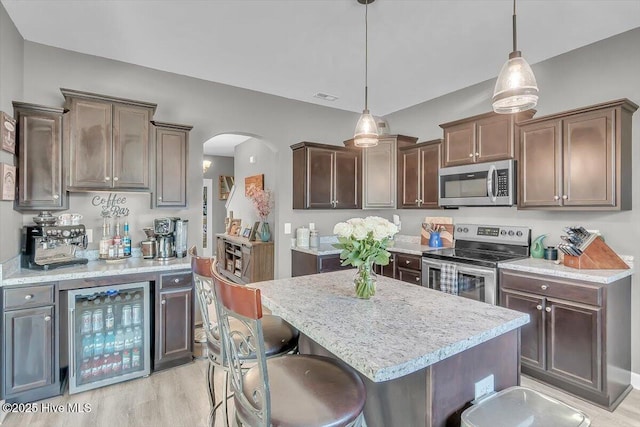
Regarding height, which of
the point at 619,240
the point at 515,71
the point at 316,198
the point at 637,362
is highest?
the point at 515,71

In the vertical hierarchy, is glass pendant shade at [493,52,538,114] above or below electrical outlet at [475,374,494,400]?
above

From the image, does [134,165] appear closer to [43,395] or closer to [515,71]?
[43,395]

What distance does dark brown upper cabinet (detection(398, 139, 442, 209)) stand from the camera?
3.93 metres

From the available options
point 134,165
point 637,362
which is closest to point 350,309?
point 134,165

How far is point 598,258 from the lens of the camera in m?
2.54

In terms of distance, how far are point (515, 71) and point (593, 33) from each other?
1.80m

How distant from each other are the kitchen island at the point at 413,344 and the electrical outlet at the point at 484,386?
24 millimetres

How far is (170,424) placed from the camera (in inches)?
83.6

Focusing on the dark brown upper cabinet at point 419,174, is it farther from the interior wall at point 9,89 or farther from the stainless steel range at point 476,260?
the interior wall at point 9,89

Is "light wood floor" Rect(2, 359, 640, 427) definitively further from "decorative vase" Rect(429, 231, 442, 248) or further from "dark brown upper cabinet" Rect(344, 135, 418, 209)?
"dark brown upper cabinet" Rect(344, 135, 418, 209)

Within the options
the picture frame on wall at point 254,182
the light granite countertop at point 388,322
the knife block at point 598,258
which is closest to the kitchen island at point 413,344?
the light granite countertop at point 388,322

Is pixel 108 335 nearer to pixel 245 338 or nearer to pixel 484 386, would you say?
pixel 245 338

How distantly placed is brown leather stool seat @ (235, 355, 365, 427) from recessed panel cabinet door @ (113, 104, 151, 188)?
2271mm

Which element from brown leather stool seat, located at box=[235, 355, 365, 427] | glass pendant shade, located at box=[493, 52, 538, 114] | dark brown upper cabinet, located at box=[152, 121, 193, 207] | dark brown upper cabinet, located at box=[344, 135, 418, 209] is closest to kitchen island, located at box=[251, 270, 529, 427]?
brown leather stool seat, located at box=[235, 355, 365, 427]
